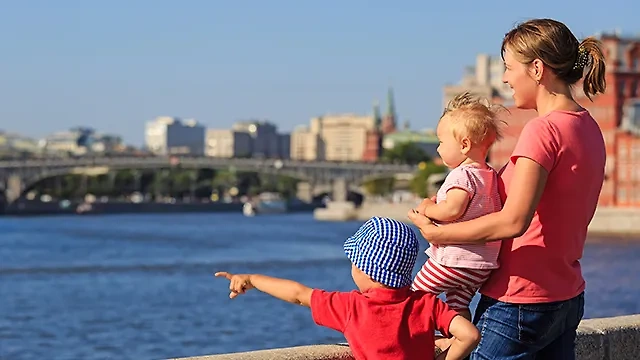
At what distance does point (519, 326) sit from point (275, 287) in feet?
1.86

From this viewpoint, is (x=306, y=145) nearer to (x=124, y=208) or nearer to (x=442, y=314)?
(x=124, y=208)

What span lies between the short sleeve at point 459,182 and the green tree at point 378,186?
8753 centimetres

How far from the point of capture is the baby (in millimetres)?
3020

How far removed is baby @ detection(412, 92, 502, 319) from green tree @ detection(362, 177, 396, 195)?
8748cm

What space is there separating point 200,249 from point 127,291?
50.0ft

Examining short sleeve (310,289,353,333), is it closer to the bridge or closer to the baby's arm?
the baby's arm

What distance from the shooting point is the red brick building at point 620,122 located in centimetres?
5219

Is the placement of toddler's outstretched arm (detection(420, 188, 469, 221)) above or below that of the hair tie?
below

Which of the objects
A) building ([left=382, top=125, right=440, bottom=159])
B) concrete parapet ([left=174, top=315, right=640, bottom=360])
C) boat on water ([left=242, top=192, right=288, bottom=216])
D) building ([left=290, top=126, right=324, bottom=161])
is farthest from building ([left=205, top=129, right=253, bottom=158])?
concrete parapet ([left=174, top=315, right=640, bottom=360])

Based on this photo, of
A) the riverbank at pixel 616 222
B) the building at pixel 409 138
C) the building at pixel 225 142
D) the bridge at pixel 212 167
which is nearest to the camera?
the riverbank at pixel 616 222

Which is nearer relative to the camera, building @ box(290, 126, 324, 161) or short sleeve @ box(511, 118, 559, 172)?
short sleeve @ box(511, 118, 559, 172)

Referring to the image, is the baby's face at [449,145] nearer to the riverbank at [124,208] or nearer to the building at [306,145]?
the riverbank at [124,208]

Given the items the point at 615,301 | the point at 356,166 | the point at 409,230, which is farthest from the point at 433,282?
the point at 356,166

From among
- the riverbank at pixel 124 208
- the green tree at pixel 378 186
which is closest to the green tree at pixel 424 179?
the green tree at pixel 378 186
